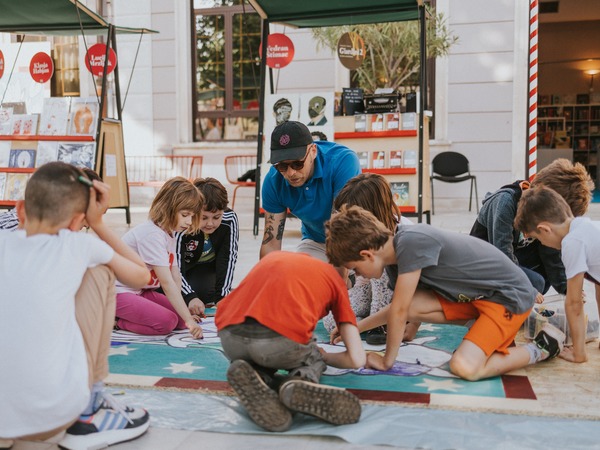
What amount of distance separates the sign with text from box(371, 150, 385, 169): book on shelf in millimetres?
854

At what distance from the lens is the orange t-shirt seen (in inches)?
83.4

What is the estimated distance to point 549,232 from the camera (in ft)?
8.54

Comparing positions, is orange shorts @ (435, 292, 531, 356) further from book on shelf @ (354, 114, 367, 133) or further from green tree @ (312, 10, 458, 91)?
green tree @ (312, 10, 458, 91)

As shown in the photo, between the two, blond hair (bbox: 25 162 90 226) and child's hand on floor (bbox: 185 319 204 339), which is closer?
blond hair (bbox: 25 162 90 226)

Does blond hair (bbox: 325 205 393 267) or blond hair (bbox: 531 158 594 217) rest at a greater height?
blond hair (bbox: 531 158 594 217)

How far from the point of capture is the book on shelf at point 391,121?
640 cm

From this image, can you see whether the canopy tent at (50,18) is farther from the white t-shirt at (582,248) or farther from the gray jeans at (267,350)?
the white t-shirt at (582,248)

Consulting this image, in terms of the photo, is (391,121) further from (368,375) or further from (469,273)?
(368,375)

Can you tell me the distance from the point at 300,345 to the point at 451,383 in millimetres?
626

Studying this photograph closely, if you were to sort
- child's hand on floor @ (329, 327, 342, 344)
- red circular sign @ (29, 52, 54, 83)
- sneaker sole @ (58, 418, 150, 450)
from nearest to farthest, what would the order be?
1. sneaker sole @ (58, 418, 150, 450)
2. child's hand on floor @ (329, 327, 342, 344)
3. red circular sign @ (29, 52, 54, 83)

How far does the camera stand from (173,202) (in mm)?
3000

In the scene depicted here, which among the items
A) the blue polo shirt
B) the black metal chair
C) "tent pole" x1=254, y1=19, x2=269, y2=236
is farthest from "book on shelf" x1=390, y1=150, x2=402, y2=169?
→ the blue polo shirt

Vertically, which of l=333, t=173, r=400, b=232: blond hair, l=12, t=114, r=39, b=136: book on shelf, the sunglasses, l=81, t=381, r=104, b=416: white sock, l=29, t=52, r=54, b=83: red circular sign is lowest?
l=81, t=381, r=104, b=416: white sock

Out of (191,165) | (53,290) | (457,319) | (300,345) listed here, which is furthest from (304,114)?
(53,290)
